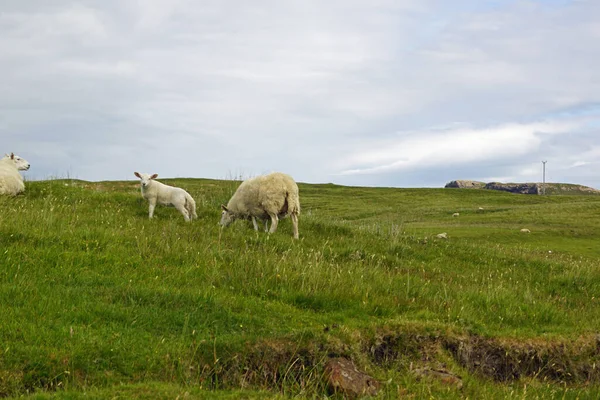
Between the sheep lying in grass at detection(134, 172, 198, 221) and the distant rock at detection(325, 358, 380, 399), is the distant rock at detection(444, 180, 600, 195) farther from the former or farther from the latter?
the distant rock at detection(325, 358, 380, 399)

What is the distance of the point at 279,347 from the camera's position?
853 cm

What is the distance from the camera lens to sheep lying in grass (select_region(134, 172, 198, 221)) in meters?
18.9

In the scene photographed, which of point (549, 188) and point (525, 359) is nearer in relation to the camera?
point (525, 359)

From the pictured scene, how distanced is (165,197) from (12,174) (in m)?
5.74

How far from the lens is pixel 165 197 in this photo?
758 inches

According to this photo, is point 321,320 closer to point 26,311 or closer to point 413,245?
point 26,311

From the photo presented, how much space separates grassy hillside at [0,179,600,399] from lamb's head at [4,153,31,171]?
7.06 m

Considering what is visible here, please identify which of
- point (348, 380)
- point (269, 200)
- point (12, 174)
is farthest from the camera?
point (12, 174)

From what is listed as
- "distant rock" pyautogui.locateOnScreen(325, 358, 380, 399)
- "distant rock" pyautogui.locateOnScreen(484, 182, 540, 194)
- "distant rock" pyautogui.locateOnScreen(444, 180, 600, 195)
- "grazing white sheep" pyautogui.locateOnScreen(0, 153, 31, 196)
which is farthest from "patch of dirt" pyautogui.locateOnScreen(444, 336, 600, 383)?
"distant rock" pyautogui.locateOnScreen(484, 182, 540, 194)

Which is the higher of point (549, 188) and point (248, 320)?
point (549, 188)

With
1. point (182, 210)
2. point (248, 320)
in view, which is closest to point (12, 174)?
point (182, 210)

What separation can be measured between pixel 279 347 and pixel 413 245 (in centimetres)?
1252

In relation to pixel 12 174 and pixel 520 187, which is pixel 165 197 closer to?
pixel 12 174

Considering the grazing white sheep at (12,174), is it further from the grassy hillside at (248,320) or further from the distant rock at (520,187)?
the distant rock at (520,187)
